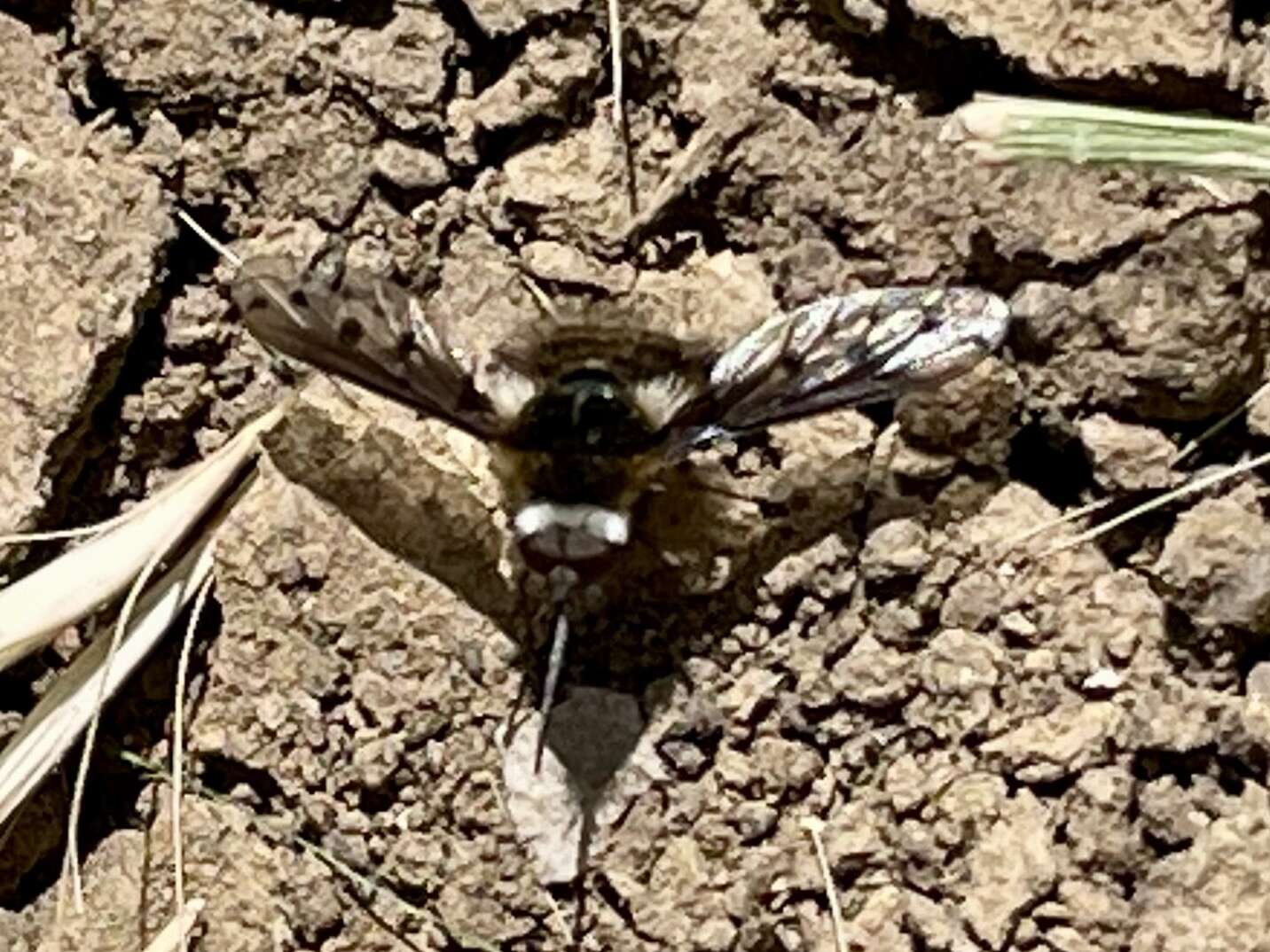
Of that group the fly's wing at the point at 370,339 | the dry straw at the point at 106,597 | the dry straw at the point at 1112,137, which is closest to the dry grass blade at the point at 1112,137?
the dry straw at the point at 1112,137

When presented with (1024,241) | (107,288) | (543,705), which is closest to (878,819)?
(543,705)

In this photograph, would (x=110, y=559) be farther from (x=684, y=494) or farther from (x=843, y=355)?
(x=843, y=355)

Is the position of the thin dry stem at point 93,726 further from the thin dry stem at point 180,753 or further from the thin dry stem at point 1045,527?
the thin dry stem at point 1045,527

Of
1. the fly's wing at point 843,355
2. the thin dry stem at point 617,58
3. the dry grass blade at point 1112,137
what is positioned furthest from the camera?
the thin dry stem at point 617,58

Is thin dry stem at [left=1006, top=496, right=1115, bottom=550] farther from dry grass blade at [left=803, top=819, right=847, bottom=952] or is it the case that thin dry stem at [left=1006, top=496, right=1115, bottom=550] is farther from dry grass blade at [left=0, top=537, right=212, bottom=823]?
dry grass blade at [left=0, top=537, right=212, bottom=823]

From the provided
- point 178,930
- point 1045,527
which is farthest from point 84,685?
point 1045,527

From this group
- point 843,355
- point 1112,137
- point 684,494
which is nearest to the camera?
point 1112,137

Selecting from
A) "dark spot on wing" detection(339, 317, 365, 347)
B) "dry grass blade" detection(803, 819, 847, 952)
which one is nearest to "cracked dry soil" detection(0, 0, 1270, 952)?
"dry grass blade" detection(803, 819, 847, 952)
